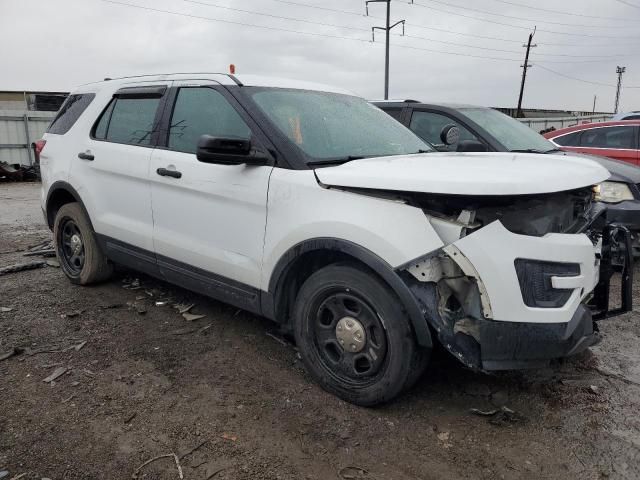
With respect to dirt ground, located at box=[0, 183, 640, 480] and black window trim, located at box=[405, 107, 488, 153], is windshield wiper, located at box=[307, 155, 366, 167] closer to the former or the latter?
dirt ground, located at box=[0, 183, 640, 480]

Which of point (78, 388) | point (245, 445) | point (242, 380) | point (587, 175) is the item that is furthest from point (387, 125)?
point (78, 388)

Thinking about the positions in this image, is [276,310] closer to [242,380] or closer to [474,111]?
[242,380]

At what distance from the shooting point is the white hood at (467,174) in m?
2.43

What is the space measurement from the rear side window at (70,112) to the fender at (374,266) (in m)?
2.88

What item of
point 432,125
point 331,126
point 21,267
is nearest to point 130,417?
point 331,126

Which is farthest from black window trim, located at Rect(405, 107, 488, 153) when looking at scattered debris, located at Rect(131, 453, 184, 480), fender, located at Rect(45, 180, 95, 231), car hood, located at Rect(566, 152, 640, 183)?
scattered debris, located at Rect(131, 453, 184, 480)

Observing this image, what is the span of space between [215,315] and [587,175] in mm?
2880

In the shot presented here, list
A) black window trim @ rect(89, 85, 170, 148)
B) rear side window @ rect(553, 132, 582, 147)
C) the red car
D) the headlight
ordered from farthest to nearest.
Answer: rear side window @ rect(553, 132, 582, 147) → the red car → the headlight → black window trim @ rect(89, 85, 170, 148)

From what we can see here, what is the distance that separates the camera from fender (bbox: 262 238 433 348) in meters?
2.60

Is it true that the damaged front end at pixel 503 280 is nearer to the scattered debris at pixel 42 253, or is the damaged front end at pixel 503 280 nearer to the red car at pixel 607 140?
the scattered debris at pixel 42 253

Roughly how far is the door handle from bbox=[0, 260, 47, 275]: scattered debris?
105 inches

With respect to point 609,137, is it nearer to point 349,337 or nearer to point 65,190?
point 349,337

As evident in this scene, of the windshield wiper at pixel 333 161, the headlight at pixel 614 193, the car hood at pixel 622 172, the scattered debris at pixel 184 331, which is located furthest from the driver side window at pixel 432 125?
the scattered debris at pixel 184 331

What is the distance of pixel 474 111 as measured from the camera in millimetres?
6262
